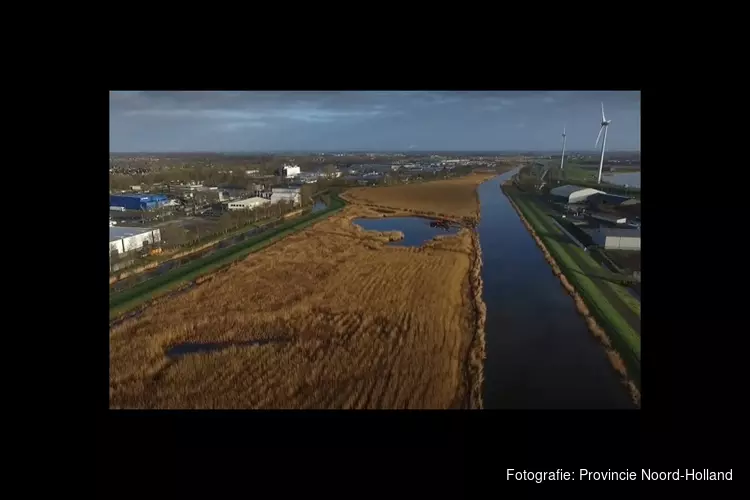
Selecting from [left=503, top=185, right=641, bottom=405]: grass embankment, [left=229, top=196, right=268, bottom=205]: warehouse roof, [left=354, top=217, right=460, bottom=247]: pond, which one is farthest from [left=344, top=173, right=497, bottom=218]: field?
[left=229, top=196, right=268, bottom=205]: warehouse roof

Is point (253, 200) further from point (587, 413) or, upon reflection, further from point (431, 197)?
point (587, 413)

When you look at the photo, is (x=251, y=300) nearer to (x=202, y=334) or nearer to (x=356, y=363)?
(x=202, y=334)

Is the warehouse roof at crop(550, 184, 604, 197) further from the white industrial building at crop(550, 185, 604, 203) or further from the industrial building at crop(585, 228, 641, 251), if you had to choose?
the industrial building at crop(585, 228, 641, 251)

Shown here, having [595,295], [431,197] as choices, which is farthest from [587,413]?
[431,197]

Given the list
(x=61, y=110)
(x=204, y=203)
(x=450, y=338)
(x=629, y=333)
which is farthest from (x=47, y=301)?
(x=629, y=333)

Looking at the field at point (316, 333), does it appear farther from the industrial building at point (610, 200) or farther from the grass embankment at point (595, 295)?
the industrial building at point (610, 200)

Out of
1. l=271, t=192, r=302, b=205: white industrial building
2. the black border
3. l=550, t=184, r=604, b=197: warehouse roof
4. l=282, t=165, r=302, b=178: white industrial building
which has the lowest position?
the black border

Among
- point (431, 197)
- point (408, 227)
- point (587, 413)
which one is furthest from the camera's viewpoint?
point (431, 197)
